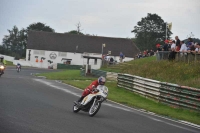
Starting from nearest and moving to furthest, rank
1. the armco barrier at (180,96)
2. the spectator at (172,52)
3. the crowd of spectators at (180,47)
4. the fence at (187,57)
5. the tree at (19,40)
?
1. the armco barrier at (180,96)
2. the crowd of spectators at (180,47)
3. the fence at (187,57)
4. the spectator at (172,52)
5. the tree at (19,40)

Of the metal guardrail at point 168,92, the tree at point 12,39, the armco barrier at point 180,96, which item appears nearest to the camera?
the armco barrier at point 180,96

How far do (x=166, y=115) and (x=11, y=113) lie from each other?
784 centimetres

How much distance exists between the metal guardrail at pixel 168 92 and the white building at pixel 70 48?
72.7 m

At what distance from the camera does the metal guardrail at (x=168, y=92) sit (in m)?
20.4

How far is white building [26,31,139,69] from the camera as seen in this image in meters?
101

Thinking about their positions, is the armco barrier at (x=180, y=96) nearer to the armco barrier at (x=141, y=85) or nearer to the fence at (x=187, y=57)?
the armco barrier at (x=141, y=85)

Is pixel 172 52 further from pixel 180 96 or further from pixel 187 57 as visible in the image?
pixel 180 96

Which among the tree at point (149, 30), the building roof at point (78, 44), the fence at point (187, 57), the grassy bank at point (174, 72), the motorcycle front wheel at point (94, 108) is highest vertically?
the tree at point (149, 30)

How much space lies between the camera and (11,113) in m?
13.4

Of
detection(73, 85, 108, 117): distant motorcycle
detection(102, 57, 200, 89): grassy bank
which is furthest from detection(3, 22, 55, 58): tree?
detection(73, 85, 108, 117): distant motorcycle

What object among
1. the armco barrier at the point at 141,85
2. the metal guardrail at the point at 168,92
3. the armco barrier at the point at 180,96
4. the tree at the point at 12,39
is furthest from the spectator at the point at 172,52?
the tree at the point at 12,39

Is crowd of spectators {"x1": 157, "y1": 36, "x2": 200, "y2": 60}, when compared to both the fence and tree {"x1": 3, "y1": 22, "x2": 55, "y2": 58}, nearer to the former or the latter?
the fence

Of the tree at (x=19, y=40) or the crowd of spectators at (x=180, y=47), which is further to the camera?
the tree at (x=19, y=40)

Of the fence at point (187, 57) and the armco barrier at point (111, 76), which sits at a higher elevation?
the fence at point (187, 57)
